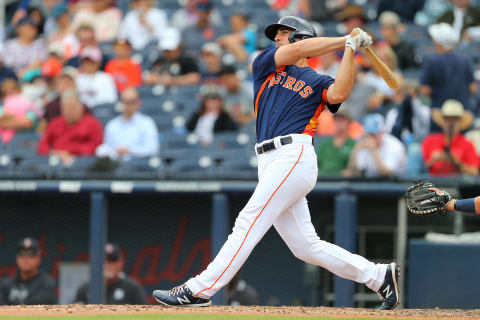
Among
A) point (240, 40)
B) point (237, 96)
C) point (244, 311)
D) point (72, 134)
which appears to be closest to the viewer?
point (244, 311)

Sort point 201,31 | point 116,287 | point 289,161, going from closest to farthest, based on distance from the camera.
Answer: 1. point 289,161
2. point 116,287
3. point 201,31

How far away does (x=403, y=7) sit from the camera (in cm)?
1075

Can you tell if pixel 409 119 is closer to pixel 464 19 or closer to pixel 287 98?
pixel 464 19

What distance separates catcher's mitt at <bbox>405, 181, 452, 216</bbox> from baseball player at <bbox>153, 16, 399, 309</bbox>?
38 cm

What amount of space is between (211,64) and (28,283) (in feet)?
11.0

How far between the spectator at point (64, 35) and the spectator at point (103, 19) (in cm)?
18

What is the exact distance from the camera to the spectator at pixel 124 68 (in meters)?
10.1

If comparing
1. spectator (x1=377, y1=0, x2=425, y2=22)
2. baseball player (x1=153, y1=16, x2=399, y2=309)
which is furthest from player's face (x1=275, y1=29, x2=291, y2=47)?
spectator (x1=377, y1=0, x2=425, y2=22)

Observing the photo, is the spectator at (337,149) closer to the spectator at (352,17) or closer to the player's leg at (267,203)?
the spectator at (352,17)

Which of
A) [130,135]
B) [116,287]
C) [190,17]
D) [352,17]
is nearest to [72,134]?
[130,135]

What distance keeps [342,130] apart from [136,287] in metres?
2.21

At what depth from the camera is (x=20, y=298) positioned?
764 centimetres

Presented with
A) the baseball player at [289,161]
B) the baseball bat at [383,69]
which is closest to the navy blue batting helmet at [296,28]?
the baseball player at [289,161]

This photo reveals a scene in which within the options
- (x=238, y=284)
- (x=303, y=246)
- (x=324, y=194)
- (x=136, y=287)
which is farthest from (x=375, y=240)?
(x=303, y=246)
